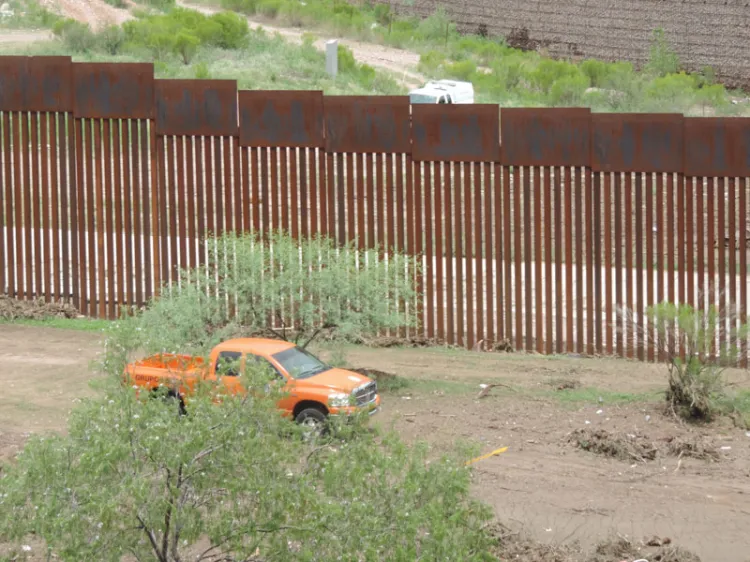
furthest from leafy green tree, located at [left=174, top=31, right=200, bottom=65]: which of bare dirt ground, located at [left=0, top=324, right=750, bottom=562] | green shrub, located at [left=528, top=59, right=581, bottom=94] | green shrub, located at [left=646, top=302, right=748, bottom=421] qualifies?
green shrub, located at [left=646, top=302, right=748, bottom=421]

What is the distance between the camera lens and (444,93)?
34.8m

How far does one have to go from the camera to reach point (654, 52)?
42.5m

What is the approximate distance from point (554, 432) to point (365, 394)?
7.26 ft

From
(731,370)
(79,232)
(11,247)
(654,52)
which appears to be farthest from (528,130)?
(654,52)

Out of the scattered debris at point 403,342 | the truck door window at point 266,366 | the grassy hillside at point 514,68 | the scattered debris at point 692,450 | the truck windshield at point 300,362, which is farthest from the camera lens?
the grassy hillside at point 514,68

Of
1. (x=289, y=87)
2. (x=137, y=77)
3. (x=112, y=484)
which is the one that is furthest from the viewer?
(x=289, y=87)

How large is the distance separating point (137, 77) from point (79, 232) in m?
2.72

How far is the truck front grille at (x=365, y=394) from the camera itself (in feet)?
47.6

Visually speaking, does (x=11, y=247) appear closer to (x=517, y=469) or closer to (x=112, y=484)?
(x=517, y=469)

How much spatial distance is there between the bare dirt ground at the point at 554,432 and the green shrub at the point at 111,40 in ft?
71.1

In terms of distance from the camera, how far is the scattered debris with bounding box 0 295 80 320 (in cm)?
2142

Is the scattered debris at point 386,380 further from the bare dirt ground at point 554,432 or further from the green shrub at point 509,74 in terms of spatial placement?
the green shrub at point 509,74

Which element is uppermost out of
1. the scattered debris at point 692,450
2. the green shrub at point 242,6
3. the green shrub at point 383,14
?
the green shrub at point 242,6

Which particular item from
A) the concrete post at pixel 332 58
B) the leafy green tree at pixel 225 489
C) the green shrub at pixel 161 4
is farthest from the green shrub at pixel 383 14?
the leafy green tree at pixel 225 489
